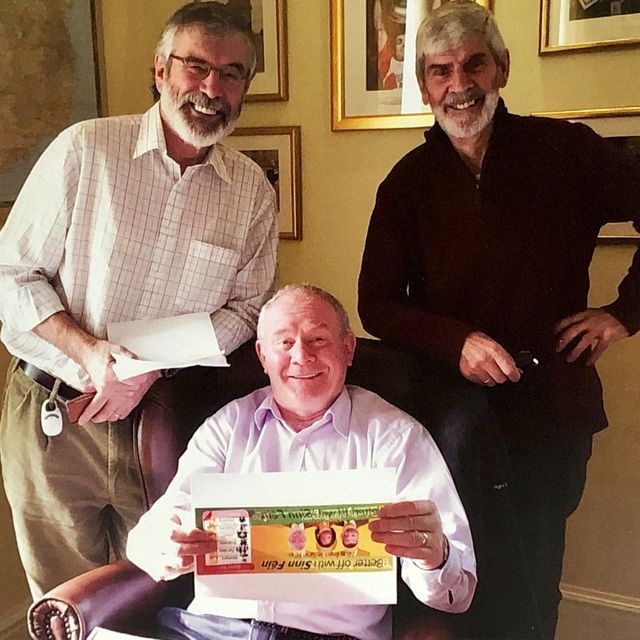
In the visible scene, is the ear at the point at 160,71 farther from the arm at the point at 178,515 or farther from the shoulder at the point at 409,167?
the arm at the point at 178,515

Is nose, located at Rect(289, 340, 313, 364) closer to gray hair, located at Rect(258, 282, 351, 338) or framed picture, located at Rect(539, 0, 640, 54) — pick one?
gray hair, located at Rect(258, 282, 351, 338)

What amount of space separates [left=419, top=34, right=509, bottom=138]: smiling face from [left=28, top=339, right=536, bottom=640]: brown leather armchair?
13.2 inches

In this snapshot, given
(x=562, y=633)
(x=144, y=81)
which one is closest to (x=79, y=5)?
(x=144, y=81)

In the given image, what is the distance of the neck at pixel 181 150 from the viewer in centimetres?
107

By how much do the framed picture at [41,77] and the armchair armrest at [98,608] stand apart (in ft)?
1.98

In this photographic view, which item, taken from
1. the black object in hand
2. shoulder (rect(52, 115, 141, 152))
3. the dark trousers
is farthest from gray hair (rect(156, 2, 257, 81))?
the dark trousers

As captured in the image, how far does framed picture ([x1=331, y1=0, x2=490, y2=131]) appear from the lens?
1063 mm

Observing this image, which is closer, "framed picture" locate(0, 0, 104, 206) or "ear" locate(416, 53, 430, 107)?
"ear" locate(416, 53, 430, 107)

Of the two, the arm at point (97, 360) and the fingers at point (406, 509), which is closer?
the fingers at point (406, 509)

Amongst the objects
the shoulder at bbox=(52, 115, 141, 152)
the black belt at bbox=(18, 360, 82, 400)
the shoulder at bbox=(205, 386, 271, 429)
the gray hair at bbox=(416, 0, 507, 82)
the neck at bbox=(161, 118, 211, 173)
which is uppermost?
the gray hair at bbox=(416, 0, 507, 82)

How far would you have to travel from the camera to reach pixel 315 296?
1.04 meters

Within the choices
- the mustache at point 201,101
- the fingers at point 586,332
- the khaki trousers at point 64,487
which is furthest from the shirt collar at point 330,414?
the mustache at point 201,101

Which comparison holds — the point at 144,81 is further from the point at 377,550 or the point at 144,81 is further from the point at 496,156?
the point at 377,550

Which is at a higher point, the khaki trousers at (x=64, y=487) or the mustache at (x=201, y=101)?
the mustache at (x=201, y=101)
